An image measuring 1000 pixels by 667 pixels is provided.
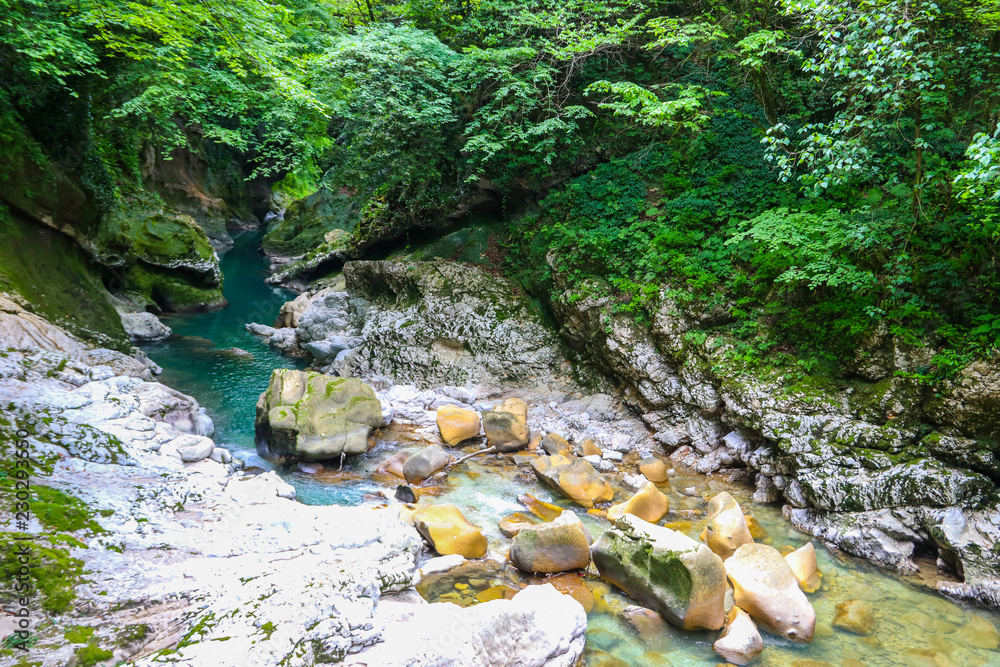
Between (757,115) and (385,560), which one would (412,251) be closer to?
(757,115)

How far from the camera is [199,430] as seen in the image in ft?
26.5

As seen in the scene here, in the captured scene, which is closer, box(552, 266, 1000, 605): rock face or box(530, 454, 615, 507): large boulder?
box(552, 266, 1000, 605): rock face

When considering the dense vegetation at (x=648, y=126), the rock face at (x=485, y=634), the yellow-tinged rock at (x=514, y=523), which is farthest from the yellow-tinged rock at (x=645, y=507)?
the dense vegetation at (x=648, y=126)

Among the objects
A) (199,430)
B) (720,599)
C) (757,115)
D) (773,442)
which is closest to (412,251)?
(199,430)

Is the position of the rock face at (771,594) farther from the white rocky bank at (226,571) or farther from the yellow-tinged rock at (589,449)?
the yellow-tinged rock at (589,449)

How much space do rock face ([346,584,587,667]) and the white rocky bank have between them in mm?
12

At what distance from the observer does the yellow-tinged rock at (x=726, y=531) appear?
19.5ft

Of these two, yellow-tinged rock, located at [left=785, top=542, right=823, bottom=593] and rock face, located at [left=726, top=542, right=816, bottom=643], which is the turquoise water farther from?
yellow-tinged rock, located at [left=785, top=542, right=823, bottom=593]

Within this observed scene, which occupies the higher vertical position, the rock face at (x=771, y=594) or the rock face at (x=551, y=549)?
the rock face at (x=771, y=594)

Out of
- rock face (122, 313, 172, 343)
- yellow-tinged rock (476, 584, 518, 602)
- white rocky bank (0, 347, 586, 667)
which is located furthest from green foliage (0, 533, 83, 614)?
rock face (122, 313, 172, 343)

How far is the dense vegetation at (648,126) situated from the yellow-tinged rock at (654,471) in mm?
2519

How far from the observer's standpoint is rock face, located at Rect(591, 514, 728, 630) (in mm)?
4828

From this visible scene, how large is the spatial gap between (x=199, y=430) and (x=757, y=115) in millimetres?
11549

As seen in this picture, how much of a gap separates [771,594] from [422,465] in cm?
478
